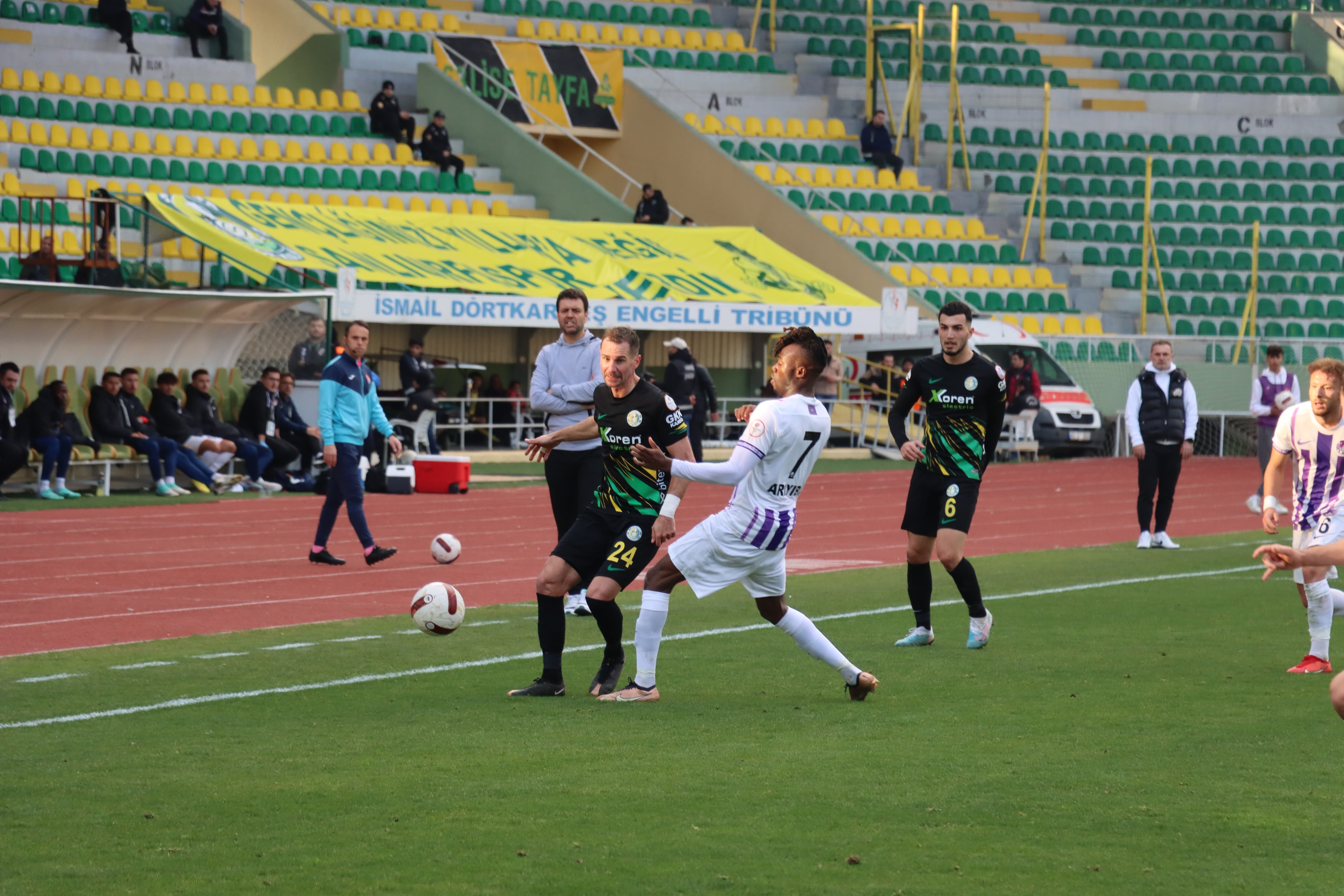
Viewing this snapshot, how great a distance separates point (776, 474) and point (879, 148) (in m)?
31.4

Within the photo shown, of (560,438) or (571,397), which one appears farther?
(571,397)

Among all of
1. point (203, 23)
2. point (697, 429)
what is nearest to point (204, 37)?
point (203, 23)

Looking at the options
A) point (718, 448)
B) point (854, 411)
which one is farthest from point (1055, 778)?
point (854, 411)

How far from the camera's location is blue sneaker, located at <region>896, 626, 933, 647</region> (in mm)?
10273

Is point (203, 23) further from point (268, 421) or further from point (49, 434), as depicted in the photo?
point (49, 434)

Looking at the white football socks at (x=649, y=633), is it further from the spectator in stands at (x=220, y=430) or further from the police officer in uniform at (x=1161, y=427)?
the spectator in stands at (x=220, y=430)

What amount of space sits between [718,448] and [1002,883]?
77.2 ft

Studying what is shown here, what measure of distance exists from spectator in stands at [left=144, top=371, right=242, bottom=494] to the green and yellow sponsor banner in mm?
15897

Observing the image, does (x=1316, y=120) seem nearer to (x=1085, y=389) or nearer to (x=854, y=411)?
(x=1085, y=389)

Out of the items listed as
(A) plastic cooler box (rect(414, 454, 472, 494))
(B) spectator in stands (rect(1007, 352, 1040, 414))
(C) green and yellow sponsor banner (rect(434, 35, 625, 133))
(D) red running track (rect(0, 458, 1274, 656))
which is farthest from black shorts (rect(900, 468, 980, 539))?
(C) green and yellow sponsor banner (rect(434, 35, 625, 133))

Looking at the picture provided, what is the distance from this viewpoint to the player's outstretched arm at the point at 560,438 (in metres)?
8.79

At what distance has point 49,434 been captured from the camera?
1973 centimetres

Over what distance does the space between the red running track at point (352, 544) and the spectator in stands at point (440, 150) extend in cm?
1043

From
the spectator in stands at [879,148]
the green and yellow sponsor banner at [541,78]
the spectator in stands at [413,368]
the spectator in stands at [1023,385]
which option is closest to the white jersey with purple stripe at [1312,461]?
the spectator in stands at [413,368]
